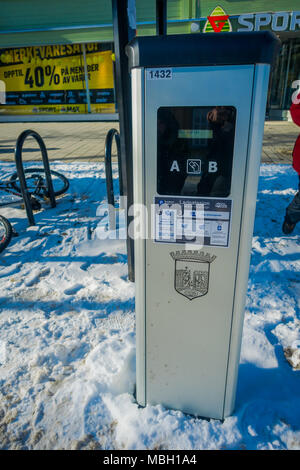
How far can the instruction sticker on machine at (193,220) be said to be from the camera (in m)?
1.35

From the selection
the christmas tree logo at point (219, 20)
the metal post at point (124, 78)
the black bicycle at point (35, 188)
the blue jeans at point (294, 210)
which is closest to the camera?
the metal post at point (124, 78)

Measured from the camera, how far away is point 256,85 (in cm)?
116

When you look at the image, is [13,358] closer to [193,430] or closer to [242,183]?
[193,430]

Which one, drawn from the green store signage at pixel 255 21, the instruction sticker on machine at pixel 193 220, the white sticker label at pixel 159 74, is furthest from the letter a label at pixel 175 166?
the green store signage at pixel 255 21

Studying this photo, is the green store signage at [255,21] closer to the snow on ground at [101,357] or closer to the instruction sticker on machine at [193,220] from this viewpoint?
the snow on ground at [101,357]

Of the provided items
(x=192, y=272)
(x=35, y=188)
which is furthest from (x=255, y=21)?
(x=192, y=272)

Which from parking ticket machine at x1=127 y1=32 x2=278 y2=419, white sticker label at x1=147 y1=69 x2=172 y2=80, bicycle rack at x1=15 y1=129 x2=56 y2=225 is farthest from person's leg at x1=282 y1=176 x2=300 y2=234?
bicycle rack at x1=15 y1=129 x2=56 y2=225

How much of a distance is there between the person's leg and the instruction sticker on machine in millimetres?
2571

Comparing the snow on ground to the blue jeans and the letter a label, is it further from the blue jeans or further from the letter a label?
the letter a label

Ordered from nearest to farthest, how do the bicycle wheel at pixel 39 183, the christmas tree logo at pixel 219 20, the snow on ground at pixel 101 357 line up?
the snow on ground at pixel 101 357 → the bicycle wheel at pixel 39 183 → the christmas tree logo at pixel 219 20

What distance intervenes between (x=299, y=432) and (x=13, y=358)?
1719mm

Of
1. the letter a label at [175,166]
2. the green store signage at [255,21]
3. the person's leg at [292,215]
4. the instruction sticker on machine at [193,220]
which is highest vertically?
the green store signage at [255,21]

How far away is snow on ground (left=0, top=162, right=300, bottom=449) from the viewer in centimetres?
165

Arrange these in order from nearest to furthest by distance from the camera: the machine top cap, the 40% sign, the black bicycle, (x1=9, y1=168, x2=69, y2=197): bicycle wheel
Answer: the machine top cap, the black bicycle, (x1=9, y1=168, x2=69, y2=197): bicycle wheel, the 40% sign
